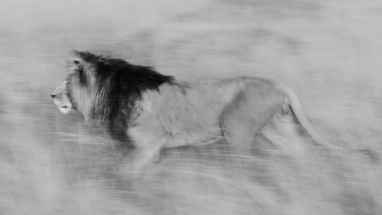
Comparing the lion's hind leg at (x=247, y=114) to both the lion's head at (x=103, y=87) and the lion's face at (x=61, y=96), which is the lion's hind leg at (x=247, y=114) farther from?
the lion's face at (x=61, y=96)

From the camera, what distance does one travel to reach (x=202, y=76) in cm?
322

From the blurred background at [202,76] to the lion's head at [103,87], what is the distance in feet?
0.37

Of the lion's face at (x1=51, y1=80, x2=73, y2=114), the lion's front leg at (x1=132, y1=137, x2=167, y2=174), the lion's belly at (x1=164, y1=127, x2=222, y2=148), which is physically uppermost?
the lion's face at (x1=51, y1=80, x2=73, y2=114)

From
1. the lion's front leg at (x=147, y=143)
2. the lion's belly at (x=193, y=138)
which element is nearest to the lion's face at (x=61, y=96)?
the lion's front leg at (x=147, y=143)

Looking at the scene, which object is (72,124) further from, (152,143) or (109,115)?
(152,143)

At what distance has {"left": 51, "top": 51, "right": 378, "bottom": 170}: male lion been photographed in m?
2.83

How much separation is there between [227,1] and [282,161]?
1.15 m

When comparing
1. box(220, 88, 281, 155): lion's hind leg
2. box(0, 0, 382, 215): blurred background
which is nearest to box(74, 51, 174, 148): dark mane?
box(0, 0, 382, 215): blurred background

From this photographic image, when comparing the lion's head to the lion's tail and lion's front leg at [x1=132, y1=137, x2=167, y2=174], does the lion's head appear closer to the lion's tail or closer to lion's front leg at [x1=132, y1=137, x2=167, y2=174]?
lion's front leg at [x1=132, y1=137, x2=167, y2=174]

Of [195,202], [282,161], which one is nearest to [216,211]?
[195,202]

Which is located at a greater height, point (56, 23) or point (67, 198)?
point (56, 23)

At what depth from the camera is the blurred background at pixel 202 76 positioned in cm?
283

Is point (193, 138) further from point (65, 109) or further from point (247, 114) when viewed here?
point (65, 109)

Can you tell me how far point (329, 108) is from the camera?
10.1 ft
